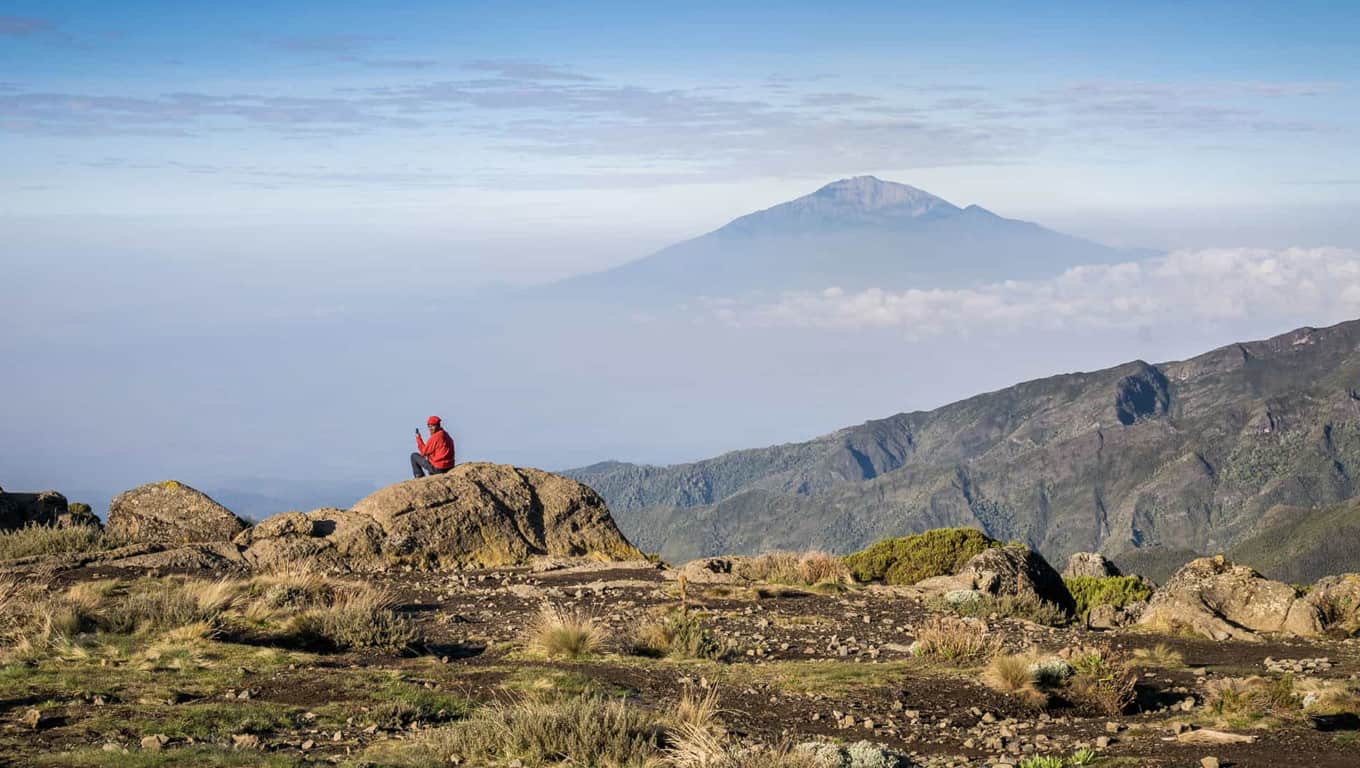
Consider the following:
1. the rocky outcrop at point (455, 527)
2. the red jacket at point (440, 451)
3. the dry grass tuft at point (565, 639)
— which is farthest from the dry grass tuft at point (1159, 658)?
the red jacket at point (440, 451)

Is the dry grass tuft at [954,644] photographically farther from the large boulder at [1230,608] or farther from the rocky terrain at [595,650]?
the large boulder at [1230,608]

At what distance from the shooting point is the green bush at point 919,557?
67.4 ft

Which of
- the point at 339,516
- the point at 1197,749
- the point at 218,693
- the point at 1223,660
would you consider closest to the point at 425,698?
the point at 218,693

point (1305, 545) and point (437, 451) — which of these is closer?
point (437, 451)

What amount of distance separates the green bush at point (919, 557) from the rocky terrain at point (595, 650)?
0.06 meters

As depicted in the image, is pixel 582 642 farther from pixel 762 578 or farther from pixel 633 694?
pixel 762 578

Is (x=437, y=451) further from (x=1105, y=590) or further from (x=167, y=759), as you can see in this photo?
(x=167, y=759)

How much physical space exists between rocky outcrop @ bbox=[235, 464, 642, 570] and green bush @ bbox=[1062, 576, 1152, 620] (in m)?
7.00

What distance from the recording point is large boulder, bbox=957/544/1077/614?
17531mm

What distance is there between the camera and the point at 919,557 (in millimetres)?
20938

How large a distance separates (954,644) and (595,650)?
11.8 ft

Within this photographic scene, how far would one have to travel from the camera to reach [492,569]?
1914 centimetres

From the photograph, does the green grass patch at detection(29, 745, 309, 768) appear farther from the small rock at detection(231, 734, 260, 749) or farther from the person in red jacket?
the person in red jacket

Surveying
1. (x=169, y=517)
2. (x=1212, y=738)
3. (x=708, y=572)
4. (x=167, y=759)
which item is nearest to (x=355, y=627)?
(x=167, y=759)
